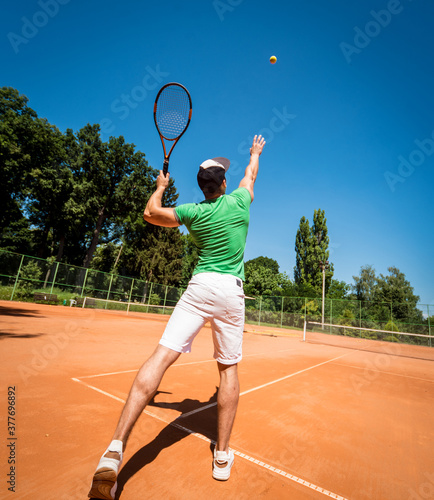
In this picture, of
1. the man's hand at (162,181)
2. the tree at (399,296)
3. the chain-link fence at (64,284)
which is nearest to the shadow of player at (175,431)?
the man's hand at (162,181)

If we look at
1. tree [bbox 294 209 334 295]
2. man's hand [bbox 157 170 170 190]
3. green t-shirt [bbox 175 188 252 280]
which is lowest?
green t-shirt [bbox 175 188 252 280]

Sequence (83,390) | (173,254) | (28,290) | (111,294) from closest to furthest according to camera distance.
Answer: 1. (83,390)
2. (28,290)
3. (111,294)
4. (173,254)

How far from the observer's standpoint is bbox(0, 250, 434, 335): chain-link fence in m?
17.9

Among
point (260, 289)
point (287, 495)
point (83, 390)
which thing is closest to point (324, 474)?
point (287, 495)

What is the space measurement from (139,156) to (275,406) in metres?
41.0

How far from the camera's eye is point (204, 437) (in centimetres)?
242

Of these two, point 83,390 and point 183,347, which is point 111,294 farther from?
point 183,347

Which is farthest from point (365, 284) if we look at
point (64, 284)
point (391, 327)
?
point (64, 284)

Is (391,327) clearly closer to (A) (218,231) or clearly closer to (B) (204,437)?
(B) (204,437)

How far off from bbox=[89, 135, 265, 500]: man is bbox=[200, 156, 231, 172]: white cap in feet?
0.03

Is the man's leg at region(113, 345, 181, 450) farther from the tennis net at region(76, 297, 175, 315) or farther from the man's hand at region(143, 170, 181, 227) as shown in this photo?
the tennis net at region(76, 297, 175, 315)

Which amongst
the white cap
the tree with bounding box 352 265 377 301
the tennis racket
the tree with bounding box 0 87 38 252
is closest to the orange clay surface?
the white cap

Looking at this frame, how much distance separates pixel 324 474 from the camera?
2041 mm

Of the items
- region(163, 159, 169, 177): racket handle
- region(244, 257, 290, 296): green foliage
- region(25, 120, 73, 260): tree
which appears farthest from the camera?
region(244, 257, 290, 296): green foliage
